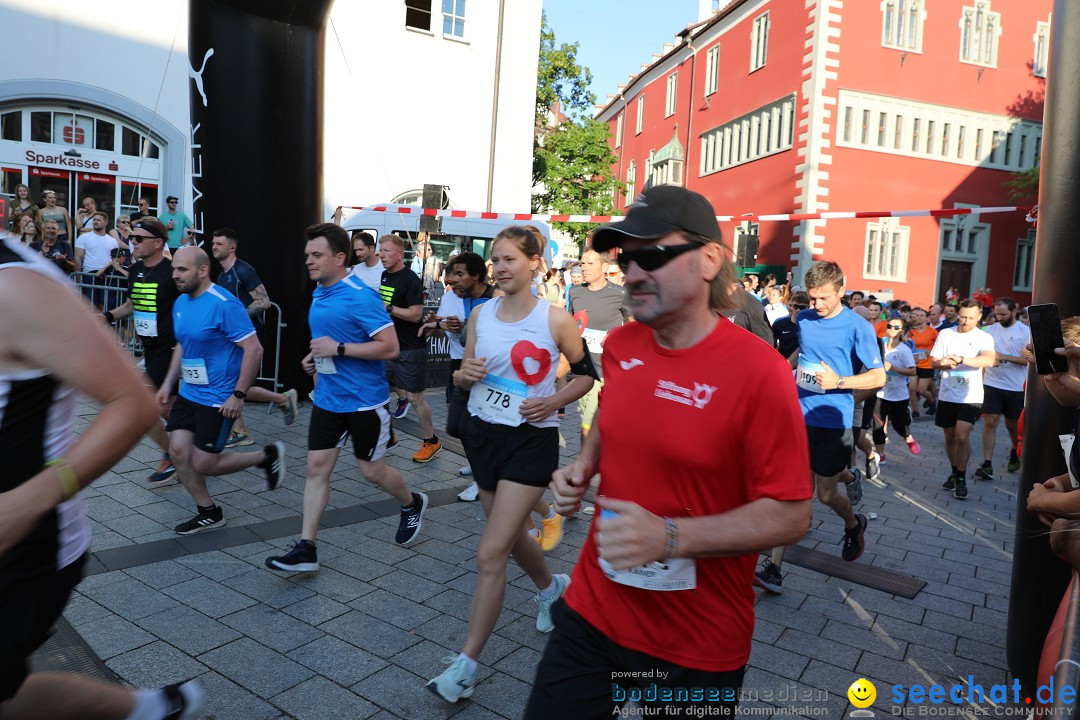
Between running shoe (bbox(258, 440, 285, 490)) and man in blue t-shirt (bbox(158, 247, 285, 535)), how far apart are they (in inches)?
8.4

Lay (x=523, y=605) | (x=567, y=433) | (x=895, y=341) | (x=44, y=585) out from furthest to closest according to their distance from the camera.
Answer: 1. (x=895, y=341)
2. (x=567, y=433)
3. (x=523, y=605)
4. (x=44, y=585)

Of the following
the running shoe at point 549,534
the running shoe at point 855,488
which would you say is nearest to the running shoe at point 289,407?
the running shoe at point 549,534

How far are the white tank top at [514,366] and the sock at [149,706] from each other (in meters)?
1.88

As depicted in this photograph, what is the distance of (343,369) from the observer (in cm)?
472

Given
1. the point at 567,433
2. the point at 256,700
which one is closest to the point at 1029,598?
the point at 256,700

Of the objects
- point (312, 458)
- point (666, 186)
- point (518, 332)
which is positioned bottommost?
point (312, 458)

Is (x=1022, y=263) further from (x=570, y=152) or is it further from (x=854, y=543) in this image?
(x=854, y=543)

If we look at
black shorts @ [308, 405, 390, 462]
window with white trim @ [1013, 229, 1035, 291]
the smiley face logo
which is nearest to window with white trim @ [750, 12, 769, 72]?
window with white trim @ [1013, 229, 1035, 291]

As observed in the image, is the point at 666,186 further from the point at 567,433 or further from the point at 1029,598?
the point at 567,433

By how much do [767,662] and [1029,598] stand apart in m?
1.21

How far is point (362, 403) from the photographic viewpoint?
4699 mm

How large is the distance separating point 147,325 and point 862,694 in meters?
5.67

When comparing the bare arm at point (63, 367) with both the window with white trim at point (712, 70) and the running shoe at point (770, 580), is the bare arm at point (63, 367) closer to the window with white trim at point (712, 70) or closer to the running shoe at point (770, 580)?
the running shoe at point (770, 580)

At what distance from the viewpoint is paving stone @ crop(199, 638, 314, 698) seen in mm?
3281
